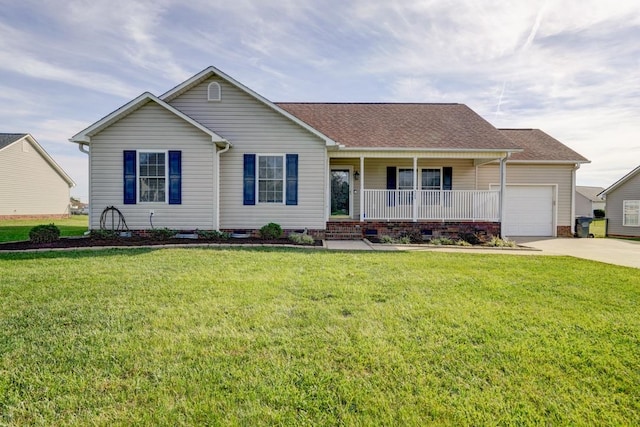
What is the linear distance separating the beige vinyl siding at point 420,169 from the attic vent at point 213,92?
17.1 ft

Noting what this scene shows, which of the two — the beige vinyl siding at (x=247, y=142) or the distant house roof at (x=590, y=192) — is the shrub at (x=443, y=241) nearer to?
the beige vinyl siding at (x=247, y=142)

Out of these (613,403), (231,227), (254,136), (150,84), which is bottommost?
(613,403)

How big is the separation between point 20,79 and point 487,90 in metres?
21.2

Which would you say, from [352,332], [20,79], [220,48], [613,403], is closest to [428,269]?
[352,332]

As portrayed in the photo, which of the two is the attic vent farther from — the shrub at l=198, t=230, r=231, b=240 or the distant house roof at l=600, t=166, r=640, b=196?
the distant house roof at l=600, t=166, r=640, b=196

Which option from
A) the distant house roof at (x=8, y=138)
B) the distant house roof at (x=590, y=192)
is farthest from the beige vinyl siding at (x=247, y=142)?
the distant house roof at (x=590, y=192)

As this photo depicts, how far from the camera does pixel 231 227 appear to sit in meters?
11.7

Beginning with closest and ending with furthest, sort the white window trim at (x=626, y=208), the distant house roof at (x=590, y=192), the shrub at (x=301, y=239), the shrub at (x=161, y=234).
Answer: the shrub at (x=301, y=239) < the shrub at (x=161, y=234) < the white window trim at (x=626, y=208) < the distant house roof at (x=590, y=192)

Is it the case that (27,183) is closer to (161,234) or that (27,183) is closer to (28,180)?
(28,180)

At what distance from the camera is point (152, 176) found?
36.4 feet

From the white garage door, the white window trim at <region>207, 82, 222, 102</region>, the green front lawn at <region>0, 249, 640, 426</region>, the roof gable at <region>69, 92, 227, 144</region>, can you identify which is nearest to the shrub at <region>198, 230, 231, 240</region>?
the roof gable at <region>69, 92, 227, 144</region>

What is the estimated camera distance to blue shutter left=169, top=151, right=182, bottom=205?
1097 centimetres

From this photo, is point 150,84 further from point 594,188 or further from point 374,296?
point 594,188

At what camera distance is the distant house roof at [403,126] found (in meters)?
12.6
